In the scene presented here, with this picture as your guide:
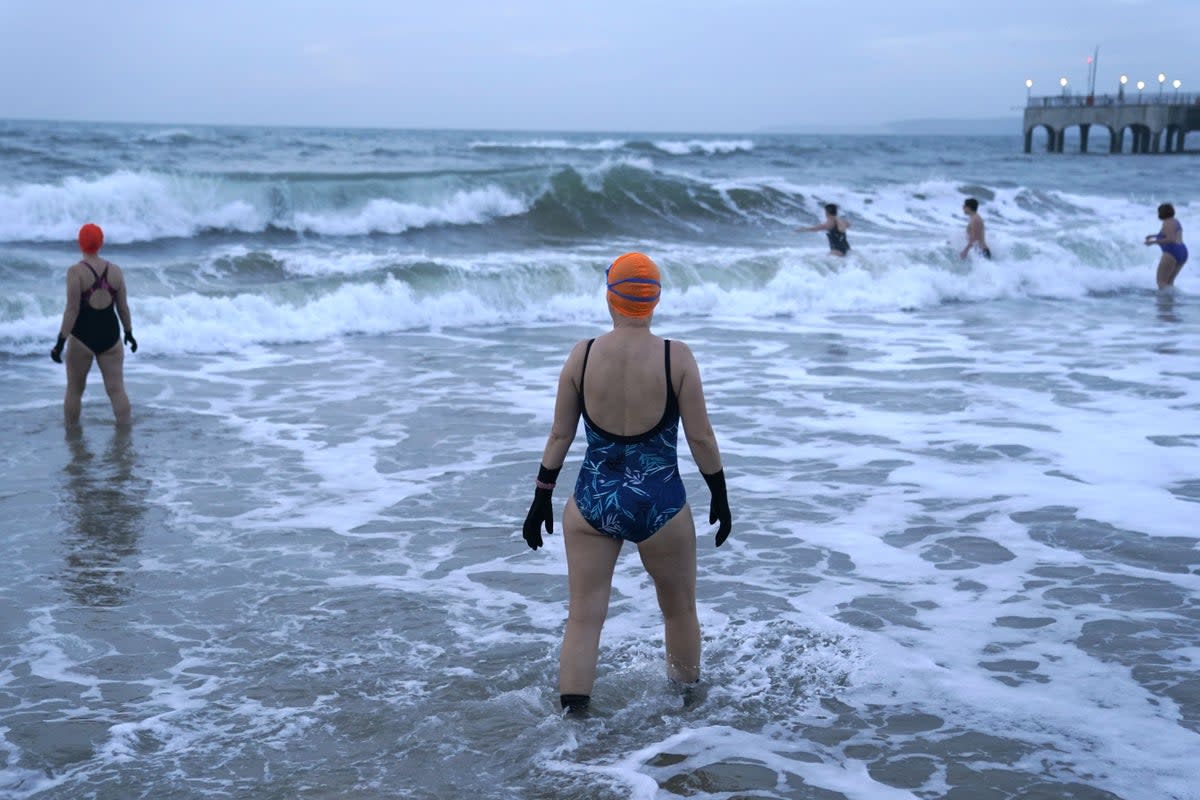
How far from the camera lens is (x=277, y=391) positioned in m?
10.9

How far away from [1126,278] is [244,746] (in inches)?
782

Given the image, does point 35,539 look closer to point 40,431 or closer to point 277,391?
point 40,431

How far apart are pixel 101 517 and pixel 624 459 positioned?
4141 millimetres

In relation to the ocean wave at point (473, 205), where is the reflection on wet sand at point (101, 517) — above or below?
below

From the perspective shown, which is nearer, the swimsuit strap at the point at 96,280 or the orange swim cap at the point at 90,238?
the orange swim cap at the point at 90,238

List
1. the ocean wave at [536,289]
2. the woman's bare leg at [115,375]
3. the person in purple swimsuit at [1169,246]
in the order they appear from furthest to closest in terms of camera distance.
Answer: the person in purple swimsuit at [1169,246]
the ocean wave at [536,289]
the woman's bare leg at [115,375]

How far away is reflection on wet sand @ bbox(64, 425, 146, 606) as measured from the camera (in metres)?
5.94

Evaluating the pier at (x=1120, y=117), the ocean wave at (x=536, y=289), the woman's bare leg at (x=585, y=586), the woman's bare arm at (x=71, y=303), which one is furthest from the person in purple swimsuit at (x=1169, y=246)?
the pier at (x=1120, y=117)

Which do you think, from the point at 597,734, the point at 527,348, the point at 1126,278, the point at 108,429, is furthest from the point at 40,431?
the point at 1126,278

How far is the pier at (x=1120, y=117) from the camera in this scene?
65.8 m

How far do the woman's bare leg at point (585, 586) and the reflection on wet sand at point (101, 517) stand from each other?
2.60 m

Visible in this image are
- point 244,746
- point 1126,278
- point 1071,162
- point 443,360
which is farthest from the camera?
point 1071,162

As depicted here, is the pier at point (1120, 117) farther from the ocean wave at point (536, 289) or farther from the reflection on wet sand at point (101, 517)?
the reflection on wet sand at point (101, 517)

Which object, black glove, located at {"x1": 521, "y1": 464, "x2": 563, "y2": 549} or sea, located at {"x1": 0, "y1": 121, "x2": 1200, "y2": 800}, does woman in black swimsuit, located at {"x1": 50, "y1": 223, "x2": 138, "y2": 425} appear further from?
black glove, located at {"x1": 521, "y1": 464, "x2": 563, "y2": 549}
